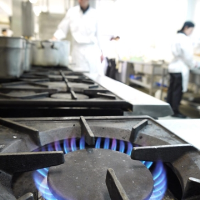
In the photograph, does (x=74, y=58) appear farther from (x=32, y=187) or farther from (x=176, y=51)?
(x=32, y=187)

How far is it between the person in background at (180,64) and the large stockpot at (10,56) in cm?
312

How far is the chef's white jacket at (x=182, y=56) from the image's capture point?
368 centimetres

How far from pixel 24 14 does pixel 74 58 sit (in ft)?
3.51

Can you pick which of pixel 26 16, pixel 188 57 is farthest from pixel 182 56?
pixel 26 16

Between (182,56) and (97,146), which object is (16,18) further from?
(97,146)

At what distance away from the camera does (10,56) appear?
1.01 meters

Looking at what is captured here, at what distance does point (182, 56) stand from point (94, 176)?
12.3 ft

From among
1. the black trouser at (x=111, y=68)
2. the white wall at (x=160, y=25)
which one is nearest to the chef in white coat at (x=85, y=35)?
the white wall at (x=160, y=25)

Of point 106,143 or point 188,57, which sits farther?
point 188,57

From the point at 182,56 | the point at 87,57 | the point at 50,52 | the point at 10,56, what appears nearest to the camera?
the point at 10,56

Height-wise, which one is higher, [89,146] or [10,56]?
[10,56]

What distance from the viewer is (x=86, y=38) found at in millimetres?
2479

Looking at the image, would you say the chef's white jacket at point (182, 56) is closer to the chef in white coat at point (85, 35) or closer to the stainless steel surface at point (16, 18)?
the chef in white coat at point (85, 35)

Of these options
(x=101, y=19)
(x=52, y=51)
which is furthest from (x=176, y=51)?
(x=52, y=51)
